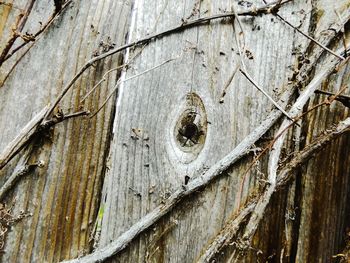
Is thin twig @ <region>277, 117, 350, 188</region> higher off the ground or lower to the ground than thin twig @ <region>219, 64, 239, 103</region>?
lower

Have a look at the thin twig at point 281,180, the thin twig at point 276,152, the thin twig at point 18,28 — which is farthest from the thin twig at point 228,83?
the thin twig at point 18,28

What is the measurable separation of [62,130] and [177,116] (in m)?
0.46

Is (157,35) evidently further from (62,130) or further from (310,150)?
(310,150)

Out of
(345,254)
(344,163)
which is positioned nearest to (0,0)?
(344,163)

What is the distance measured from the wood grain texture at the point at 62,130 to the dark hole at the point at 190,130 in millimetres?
311

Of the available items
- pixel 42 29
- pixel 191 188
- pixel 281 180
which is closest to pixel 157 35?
pixel 42 29

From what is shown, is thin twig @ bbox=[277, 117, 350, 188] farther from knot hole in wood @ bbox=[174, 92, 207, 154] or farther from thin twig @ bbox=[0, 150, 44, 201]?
thin twig @ bbox=[0, 150, 44, 201]

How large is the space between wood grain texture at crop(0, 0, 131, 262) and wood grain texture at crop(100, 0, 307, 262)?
0.07 metres

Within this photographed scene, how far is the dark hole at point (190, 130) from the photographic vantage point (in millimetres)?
2010

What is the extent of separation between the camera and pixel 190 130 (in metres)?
2.01

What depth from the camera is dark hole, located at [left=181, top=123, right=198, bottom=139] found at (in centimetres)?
201

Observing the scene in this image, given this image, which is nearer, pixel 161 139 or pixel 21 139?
pixel 21 139

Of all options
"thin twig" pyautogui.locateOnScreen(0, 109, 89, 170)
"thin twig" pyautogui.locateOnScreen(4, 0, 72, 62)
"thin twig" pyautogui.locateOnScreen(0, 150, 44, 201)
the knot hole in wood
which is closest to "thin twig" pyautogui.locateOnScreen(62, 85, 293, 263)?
the knot hole in wood

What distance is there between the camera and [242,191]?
6.61ft
